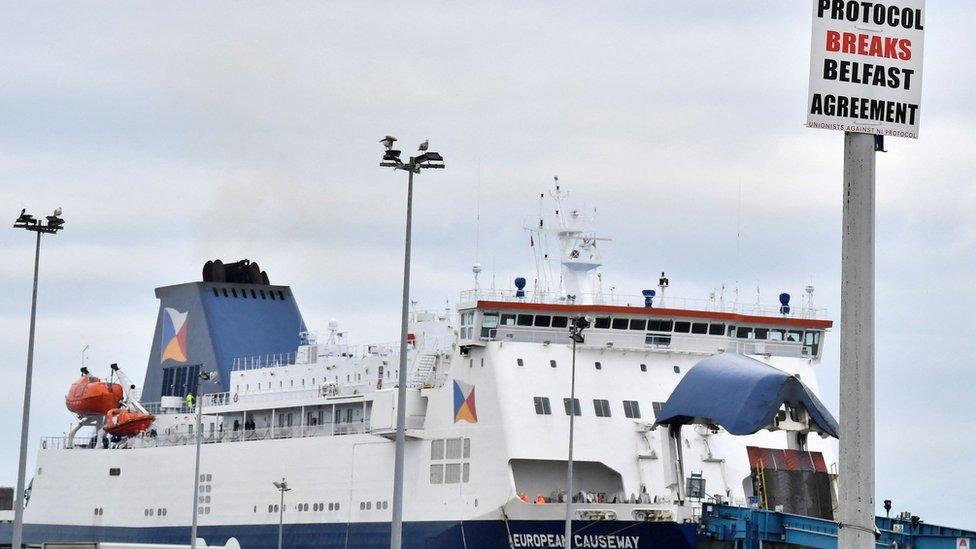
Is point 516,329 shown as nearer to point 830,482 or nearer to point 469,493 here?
point 469,493

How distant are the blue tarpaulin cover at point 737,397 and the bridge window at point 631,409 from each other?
3240 millimetres

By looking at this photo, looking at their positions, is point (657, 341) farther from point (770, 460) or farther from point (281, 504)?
point (281, 504)

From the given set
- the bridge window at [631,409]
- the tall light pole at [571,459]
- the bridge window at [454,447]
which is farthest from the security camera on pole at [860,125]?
the bridge window at [454,447]

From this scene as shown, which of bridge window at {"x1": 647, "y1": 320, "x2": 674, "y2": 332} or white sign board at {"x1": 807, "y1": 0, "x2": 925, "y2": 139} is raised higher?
white sign board at {"x1": 807, "y1": 0, "x2": 925, "y2": 139}

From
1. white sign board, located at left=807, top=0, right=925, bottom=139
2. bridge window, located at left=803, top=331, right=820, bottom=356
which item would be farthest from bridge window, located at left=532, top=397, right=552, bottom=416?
white sign board, located at left=807, top=0, right=925, bottom=139

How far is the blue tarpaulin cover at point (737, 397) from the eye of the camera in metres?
42.9

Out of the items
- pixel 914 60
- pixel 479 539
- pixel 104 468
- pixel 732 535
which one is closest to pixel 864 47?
pixel 914 60

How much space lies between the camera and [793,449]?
46156 millimetres

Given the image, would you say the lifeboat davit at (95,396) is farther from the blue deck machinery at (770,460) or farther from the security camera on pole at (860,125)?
the security camera on pole at (860,125)

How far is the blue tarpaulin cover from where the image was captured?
141 ft

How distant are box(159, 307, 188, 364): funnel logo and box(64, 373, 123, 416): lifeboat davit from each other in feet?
8.79

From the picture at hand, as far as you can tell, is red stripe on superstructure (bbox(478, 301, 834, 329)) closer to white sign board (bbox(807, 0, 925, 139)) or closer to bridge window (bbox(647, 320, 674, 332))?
bridge window (bbox(647, 320, 674, 332))

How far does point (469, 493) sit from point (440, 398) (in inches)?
146

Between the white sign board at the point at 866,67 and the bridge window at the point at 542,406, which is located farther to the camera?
the bridge window at the point at 542,406
